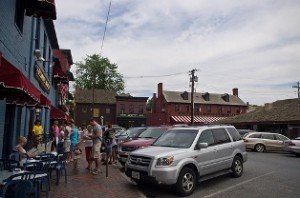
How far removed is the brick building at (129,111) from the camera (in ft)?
210

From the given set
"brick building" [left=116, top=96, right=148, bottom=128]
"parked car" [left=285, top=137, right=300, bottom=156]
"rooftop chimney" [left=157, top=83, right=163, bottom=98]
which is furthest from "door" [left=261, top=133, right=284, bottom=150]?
"brick building" [left=116, top=96, right=148, bottom=128]

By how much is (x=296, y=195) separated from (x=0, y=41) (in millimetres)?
8966

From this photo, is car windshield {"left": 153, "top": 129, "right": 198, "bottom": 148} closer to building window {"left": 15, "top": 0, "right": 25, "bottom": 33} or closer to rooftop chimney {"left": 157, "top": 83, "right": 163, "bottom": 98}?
building window {"left": 15, "top": 0, "right": 25, "bottom": 33}

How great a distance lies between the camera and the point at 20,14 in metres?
12.2

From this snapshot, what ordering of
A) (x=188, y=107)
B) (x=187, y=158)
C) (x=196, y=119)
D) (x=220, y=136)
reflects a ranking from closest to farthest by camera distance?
(x=187, y=158)
(x=220, y=136)
(x=196, y=119)
(x=188, y=107)

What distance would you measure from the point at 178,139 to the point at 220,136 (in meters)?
1.57

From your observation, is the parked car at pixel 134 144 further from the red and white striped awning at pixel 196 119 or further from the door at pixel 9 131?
the red and white striped awning at pixel 196 119

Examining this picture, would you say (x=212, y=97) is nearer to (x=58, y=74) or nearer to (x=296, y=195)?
(x=58, y=74)

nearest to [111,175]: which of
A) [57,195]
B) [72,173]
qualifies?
[72,173]

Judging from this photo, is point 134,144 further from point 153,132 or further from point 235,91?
point 235,91

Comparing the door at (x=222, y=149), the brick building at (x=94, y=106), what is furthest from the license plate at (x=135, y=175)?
the brick building at (x=94, y=106)

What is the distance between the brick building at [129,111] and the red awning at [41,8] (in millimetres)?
52565

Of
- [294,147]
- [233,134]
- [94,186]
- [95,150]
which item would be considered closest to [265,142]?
[294,147]

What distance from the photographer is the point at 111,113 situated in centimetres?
6556
